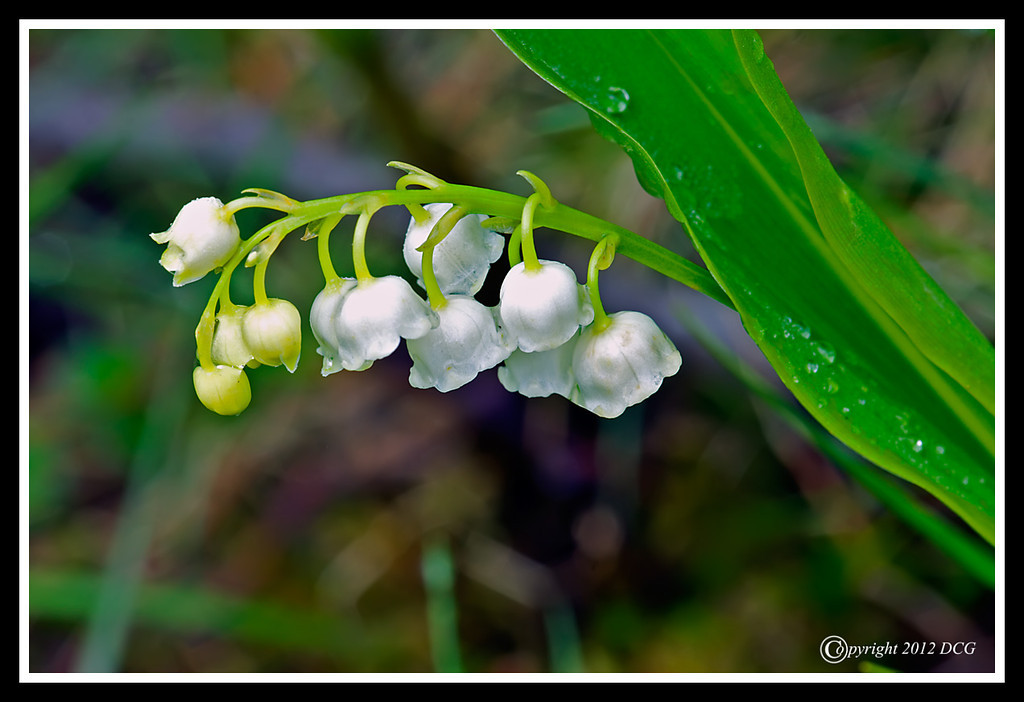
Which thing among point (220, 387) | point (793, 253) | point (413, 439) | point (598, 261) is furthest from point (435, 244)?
point (413, 439)

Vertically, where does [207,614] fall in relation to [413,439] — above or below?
below

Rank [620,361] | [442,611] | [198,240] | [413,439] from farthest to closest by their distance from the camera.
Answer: [413,439] → [442,611] → [620,361] → [198,240]

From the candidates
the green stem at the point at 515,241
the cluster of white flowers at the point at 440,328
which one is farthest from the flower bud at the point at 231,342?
the green stem at the point at 515,241

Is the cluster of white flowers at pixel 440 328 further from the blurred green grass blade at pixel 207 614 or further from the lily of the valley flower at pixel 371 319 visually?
the blurred green grass blade at pixel 207 614

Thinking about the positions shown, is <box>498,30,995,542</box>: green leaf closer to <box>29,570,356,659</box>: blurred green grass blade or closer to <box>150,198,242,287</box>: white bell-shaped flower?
<box>150,198,242,287</box>: white bell-shaped flower

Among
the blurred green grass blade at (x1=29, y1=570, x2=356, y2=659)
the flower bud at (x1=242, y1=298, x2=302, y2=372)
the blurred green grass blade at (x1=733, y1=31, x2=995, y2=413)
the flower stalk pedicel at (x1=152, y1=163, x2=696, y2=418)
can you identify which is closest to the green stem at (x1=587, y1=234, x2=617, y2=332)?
the flower stalk pedicel at (x1=152, y1=163, x2=696, y2=418)

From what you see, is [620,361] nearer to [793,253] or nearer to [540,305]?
[540,305]
